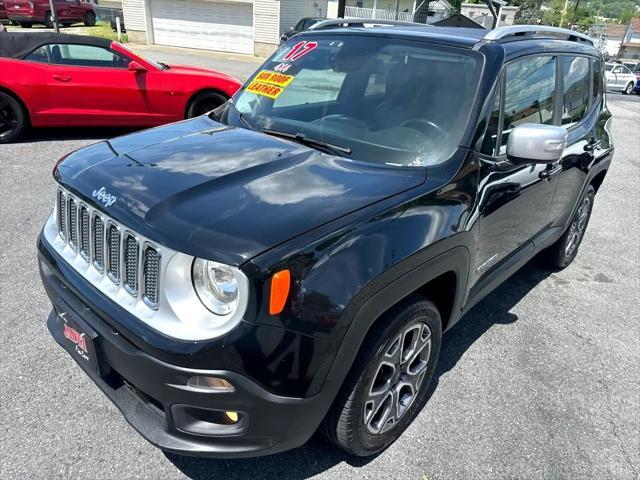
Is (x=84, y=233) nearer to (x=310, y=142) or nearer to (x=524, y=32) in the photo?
(x=310, y=142)

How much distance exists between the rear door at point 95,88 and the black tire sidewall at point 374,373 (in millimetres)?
6337

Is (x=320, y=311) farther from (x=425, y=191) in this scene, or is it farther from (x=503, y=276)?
(x=503, y=276)

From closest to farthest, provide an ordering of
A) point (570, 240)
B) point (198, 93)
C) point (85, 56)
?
point (570, 240) → point (85, 56) → point (198, 93)

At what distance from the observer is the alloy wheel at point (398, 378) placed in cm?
225

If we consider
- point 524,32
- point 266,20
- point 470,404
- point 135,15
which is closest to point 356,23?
point 524,32

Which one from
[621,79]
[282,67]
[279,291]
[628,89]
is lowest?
[628,89]

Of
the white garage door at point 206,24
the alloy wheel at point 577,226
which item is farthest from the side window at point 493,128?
the white garage door at point 206,24

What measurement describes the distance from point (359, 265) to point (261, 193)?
1.67 feet

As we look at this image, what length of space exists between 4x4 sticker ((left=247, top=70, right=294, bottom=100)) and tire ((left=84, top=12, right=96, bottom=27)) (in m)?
29.4

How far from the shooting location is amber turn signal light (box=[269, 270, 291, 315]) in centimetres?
171

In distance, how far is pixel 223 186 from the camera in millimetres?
2084

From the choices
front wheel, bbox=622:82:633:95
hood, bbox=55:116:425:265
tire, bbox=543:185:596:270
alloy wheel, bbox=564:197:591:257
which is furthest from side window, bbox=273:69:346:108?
front wheel, bbox=622:82:633:95

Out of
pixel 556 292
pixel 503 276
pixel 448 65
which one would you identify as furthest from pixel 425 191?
pixel 556 292

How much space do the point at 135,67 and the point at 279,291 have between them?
6.59 metres
